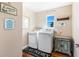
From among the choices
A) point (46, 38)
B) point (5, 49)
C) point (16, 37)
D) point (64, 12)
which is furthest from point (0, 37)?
point (64, 12)

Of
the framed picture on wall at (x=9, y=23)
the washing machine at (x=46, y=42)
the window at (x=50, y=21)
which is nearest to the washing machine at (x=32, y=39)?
the washing machine at (x=46, y=42)

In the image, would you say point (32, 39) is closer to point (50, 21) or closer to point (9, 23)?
point (50, 21)

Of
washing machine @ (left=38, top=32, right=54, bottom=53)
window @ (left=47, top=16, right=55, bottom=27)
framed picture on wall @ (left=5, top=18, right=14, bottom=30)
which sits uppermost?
window @ (left=47, top=16, right=55, bottom=27)

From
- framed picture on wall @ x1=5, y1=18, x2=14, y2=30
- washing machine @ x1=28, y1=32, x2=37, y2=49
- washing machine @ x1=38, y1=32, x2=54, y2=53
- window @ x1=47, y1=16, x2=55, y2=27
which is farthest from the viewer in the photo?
window @ x1=47, y1=16, x2=55, y2=27

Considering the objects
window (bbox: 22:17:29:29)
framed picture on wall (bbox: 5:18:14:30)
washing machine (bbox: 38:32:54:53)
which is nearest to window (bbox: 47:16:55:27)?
washing machine (bbox: 38:32:54:53)

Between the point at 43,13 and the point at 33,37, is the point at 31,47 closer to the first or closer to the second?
the point at 33,37

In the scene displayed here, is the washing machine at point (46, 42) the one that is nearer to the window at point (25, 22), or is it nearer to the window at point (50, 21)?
the window at point (50, 21)

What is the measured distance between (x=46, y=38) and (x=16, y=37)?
1658 millimetres

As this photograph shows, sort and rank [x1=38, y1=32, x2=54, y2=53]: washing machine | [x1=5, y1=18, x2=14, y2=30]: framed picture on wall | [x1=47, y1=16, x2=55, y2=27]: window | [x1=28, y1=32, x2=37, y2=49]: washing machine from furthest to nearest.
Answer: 1. [x1=47, y1=16, x2=55, y2=27]: window
2. [x1=28, y1=32, x2=37, y2=49]: washing machine
3. [x1=38, y1=32, x2=54, y2=53]: washing machine
4. [x1=5, y1=18, x2=14, y2=30]: framed picture on wall

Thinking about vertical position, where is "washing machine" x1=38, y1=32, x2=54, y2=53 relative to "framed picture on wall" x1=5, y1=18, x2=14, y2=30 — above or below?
below

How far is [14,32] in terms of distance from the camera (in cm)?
149

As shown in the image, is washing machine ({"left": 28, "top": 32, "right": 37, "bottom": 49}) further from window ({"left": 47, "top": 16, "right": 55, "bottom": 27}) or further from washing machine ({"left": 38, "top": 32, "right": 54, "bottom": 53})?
window ({"left": 47, "top": 16, "right": 55, "bottom": 27})

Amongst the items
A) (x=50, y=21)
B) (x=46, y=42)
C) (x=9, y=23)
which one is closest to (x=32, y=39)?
(x=46, y=42)

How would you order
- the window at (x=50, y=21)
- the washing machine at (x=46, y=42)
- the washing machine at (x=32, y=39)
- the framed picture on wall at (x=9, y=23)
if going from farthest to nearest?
the window at (x=50, y=21), the washing machine at (x=32, y=39), the washing machine at (x=46, y=42), the framed picture on wall at (x=9, y=23)
